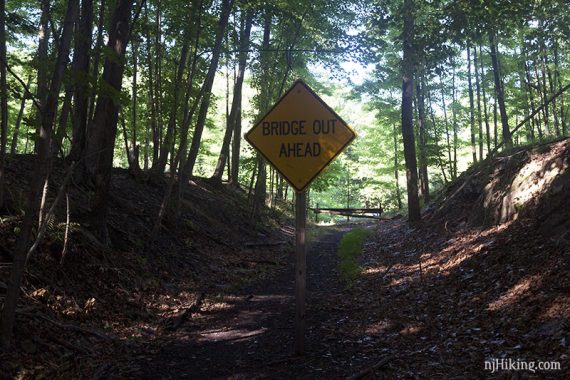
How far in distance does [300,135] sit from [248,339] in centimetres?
283

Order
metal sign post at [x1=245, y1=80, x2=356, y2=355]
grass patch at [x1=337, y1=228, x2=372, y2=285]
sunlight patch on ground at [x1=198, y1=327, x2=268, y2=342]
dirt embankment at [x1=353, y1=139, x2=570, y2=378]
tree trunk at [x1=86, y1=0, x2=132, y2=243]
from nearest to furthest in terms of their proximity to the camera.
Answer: dirt embankment at [x1=353, y1=139, x2=570, y2=378] < metal sign post at [x1=245, y1=80, x2=356, y2=355] < sunlight patch on ground at [x1=198, y1=327, x2=268, y2=342] < tree trunk at [x1=86, y1=0, x2=132, y2=243] < grass patch at [x1=337, y1=228, x2=372, y2=285]

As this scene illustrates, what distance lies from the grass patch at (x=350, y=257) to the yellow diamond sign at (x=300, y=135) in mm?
4767

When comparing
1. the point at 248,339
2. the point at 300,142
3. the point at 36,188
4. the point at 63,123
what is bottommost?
the point at 248,339

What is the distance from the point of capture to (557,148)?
796 centimetres

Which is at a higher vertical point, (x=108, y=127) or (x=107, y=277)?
(x=108, y=127)

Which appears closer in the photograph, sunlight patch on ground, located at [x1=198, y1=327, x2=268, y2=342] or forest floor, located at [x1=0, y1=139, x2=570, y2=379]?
forest floor, located at [x1=0, y1=139, x2=570, y2=379]

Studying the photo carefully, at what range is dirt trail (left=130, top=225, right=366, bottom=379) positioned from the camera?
15.0 feet

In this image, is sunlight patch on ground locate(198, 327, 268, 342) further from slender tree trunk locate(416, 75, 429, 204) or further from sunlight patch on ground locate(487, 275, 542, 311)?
slender tree trunk locate(416, 75, 429, 204)

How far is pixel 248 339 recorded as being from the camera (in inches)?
223

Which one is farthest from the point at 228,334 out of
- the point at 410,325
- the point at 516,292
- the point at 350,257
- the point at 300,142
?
the point at 350,257

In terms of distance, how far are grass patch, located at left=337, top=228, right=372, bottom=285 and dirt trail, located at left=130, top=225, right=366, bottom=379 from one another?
0.68 metres

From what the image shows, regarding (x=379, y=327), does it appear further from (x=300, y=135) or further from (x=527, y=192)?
(x=527, y=192)

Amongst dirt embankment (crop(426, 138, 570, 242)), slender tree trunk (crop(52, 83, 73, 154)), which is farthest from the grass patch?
slender tree trunk (crop(52, 83, 73, 154))

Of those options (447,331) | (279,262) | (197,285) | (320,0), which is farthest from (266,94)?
(447,331)
